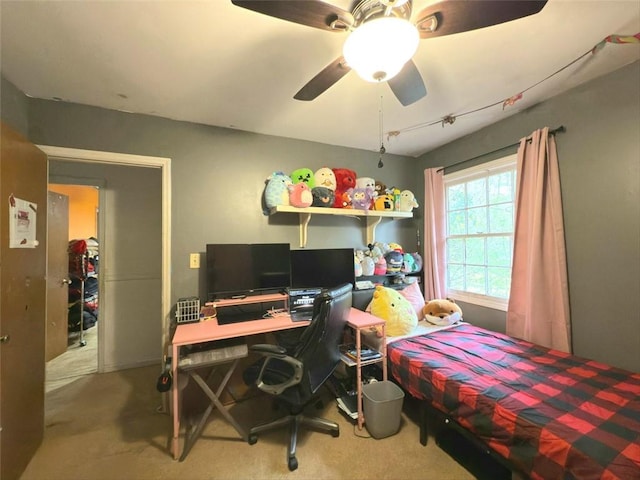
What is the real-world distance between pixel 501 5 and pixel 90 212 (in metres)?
6.07

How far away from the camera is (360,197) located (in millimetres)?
2744

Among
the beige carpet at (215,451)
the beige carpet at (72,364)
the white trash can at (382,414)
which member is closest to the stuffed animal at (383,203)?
the white trash can at (382,414)

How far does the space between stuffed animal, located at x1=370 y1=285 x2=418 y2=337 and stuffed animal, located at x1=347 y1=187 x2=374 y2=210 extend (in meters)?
0.86

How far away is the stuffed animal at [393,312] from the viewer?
93.2 inches

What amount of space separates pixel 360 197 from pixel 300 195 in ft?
2.20

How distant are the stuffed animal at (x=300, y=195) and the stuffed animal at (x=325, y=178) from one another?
26cm

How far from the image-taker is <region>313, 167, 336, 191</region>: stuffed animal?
8.75ft

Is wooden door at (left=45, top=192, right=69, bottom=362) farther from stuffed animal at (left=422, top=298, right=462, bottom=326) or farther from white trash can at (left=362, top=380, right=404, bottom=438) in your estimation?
stuffed animal at (left=422, top=298, right=462, bottom=326)

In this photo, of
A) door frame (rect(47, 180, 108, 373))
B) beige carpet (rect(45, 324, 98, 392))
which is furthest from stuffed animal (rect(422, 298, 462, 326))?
beige carpet (rect(45, 324, 98, 392))

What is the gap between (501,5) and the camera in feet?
3.07

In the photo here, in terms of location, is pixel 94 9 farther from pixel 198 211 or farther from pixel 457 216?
pixel 457 216

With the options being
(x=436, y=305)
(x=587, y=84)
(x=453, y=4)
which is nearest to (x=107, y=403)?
(x=436, y=305)

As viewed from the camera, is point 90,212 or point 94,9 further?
point 90,212

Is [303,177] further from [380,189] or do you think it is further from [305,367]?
[305,367]
